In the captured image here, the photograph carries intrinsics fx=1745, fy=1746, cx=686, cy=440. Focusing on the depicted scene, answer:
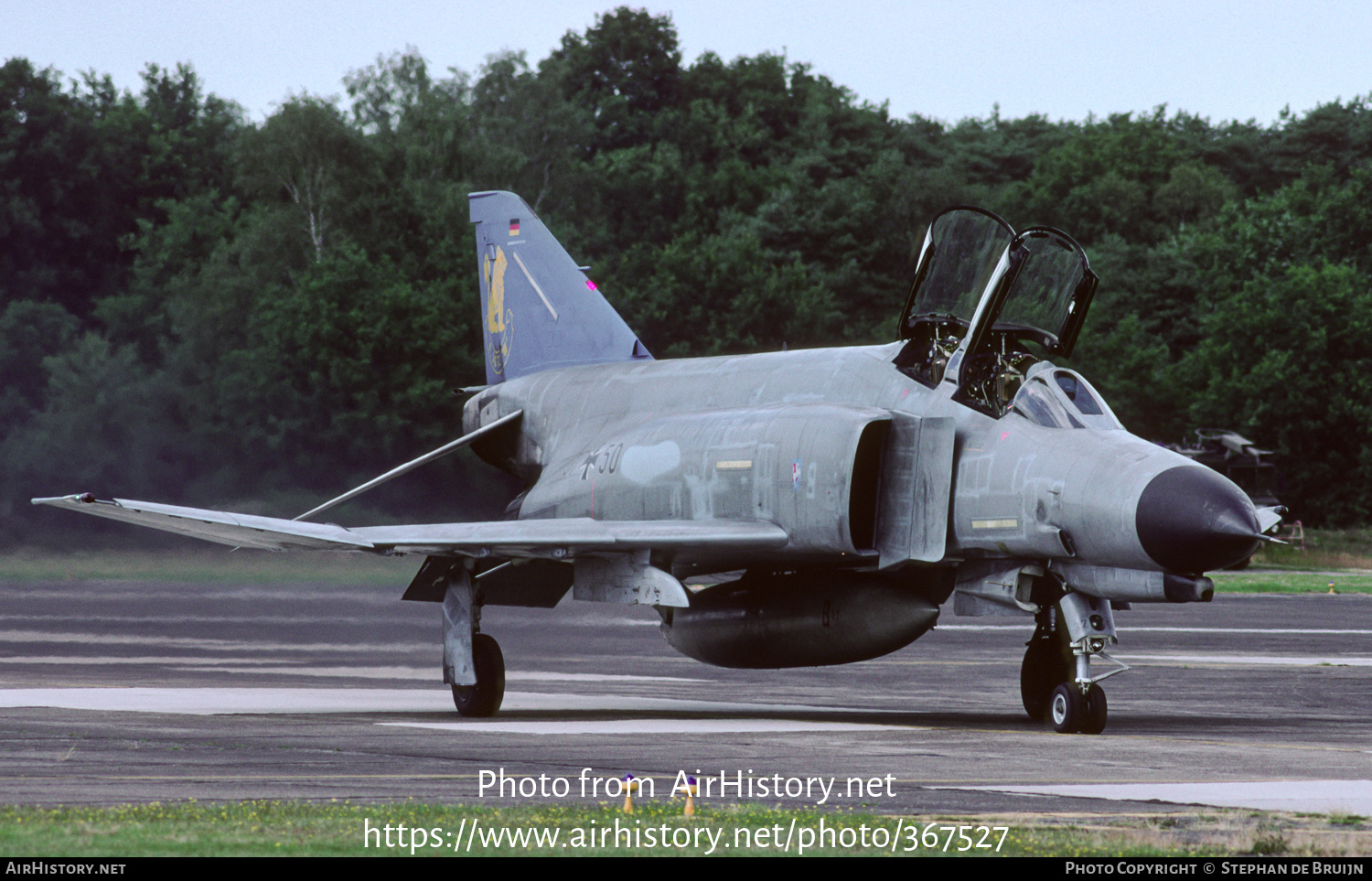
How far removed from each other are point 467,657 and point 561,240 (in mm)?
49270

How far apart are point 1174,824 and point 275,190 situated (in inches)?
2070

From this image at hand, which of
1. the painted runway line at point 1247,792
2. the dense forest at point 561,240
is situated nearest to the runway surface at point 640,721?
the painted runway line at point 1247,792

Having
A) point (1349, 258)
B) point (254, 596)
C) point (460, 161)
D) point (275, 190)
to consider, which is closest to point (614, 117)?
point (460, 161)

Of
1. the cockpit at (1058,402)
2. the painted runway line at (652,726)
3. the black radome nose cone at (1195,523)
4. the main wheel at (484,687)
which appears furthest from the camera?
the main wheel at (484,687)

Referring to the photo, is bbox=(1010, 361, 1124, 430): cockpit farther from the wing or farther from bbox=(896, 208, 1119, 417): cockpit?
the wing

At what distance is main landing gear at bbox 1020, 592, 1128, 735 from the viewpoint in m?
11.9

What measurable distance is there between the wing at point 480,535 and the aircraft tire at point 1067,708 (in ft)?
7.87

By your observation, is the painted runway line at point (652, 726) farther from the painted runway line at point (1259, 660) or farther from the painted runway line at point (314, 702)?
the painted runway line at point (1259, 660)

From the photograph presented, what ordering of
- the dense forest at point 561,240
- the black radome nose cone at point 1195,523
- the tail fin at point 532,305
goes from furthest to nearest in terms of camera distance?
the dense forest at point 561,240 → the tail fin at point 532,305 → the black radome nose cone at point 1195,523

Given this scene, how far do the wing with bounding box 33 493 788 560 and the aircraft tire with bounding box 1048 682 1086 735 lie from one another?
2.40 m

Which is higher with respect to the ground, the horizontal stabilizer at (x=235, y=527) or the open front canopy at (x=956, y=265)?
the open front canopy at (x=956, y=265)

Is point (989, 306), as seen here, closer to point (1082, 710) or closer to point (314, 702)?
point (1082, 710)

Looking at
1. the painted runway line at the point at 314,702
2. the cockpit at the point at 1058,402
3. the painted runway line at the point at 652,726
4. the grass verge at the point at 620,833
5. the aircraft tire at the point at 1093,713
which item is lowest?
the painted runway line at the point at 314,702

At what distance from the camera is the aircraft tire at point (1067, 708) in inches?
470
